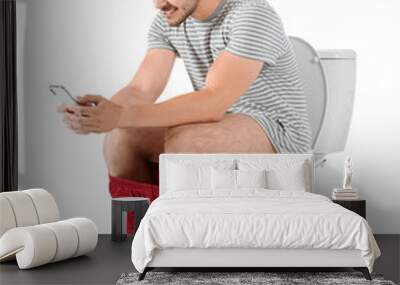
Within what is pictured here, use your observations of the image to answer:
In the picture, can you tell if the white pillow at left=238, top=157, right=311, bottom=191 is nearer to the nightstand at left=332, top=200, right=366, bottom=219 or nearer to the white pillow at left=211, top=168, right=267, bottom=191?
the white pillow at left=211, top=168, right=267, bottom=191

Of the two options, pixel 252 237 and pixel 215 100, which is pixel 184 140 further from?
pixel 252 237

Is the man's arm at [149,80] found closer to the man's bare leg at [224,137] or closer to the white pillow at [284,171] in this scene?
the man's bare leg at [224,137]

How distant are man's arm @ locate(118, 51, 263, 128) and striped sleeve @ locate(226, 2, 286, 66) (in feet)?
0.21

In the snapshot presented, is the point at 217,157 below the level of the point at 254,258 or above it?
above

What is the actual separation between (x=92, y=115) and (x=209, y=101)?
38.7 inches

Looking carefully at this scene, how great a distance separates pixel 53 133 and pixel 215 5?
5.58 feet

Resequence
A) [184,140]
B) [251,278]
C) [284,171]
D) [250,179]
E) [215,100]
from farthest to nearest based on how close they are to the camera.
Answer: [184,140]
[215,100]
[284,171]
[250,179]
[251,278]

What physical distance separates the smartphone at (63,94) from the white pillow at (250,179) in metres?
1.60

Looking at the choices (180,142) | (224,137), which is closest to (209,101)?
(224,137)

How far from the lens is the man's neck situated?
6.09m

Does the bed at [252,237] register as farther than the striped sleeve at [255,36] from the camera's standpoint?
No

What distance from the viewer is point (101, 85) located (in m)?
6.54

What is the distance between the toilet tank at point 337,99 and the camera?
6.16 meters

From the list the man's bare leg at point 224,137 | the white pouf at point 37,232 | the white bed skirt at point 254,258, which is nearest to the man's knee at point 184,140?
the man's bare leg at point 224,137
